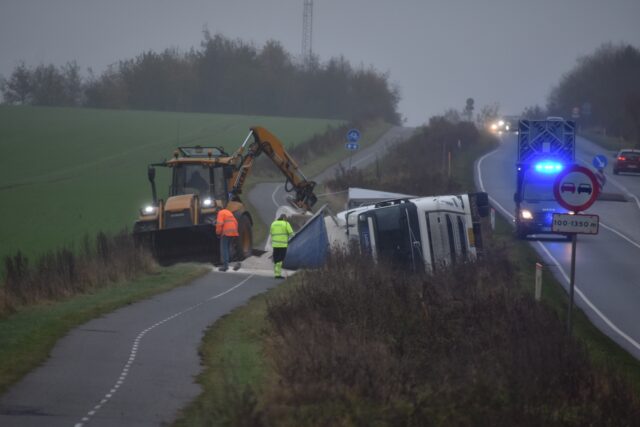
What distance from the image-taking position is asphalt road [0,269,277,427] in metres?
9.41

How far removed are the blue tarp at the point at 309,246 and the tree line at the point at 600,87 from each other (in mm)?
79191

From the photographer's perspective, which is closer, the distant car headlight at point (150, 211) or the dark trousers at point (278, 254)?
the dark trousers at point (278, 254)

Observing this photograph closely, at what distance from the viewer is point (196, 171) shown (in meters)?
26.1

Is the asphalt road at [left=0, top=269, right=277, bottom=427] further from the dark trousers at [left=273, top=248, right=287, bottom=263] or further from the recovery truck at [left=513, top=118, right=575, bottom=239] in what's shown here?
the recovery truck at [left=513, top=118, right=575, bottom=239]

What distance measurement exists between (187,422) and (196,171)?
1737 centimetres

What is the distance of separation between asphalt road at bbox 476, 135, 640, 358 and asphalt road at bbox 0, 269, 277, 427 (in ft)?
25.2

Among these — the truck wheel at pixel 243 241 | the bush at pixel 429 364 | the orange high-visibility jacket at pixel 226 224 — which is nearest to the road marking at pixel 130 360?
the bush at pixel 429 364

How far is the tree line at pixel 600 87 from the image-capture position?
108875mm

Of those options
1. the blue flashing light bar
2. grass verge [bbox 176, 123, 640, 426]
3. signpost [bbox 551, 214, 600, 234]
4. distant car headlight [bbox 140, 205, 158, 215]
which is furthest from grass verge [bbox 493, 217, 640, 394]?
distant car headlight [bbox 140, 205, 158, 215]

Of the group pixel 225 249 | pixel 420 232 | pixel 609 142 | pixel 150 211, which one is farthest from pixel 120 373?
pixel 609 142

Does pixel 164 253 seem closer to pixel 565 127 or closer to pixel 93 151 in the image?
pixel 565 127

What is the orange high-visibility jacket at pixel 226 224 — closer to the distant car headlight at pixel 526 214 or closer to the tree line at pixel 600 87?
the distant car headlight at pixel 526 214

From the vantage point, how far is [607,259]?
29969 mm

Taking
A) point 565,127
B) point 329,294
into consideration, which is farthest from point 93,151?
point 329,294
